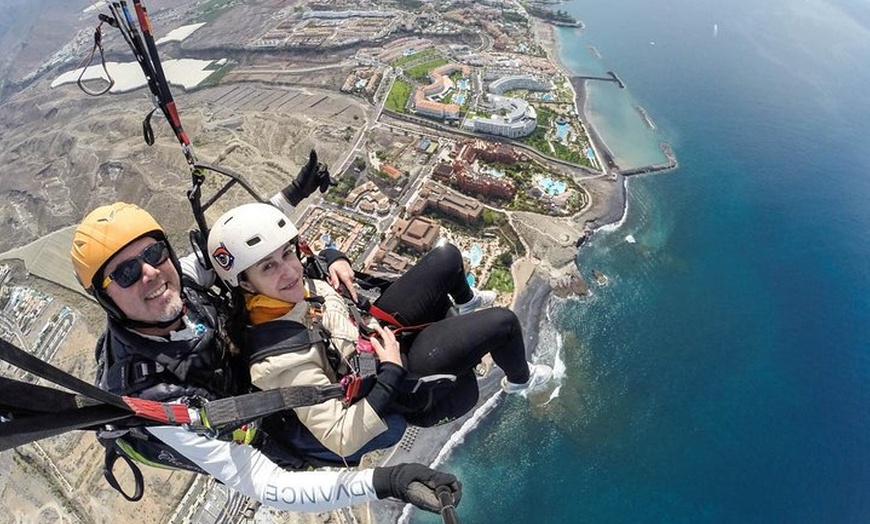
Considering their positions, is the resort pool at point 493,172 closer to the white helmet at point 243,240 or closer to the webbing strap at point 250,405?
the white helmet at point 243,240

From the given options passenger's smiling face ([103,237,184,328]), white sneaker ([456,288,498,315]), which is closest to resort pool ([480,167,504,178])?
white sneaker ([456,288,498,315])

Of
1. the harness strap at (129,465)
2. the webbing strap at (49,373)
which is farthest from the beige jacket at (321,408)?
the harness strap at (129,465)

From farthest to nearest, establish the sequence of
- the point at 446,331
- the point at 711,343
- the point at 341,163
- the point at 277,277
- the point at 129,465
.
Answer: the point at 341,163, the point at 711,343, the point at 446,331, the point at 129,465, the point at 277,277

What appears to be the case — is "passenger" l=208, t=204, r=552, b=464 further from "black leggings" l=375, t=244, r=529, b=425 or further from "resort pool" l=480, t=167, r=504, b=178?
"resort pool" l=480, t=167, r=504, b=178

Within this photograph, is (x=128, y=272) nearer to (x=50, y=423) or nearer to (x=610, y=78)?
(x=50, y=423)

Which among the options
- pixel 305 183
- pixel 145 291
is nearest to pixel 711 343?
pixel 305 183

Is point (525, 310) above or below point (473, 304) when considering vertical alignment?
below

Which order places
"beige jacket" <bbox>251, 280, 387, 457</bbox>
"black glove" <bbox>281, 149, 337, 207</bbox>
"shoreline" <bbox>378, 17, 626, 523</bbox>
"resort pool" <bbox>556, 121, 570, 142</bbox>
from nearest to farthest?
1. "beige jacket" <bbox>251, 280, 387, 457</bbox>
2. "black glove" <bbox>281, 149, 337, 207</bbox>
3. "shoreline" <bbox>378, 17, 626, 523</bbox>
4. "resort pool" <bbox>556, 121, 570, 142</bbox>
